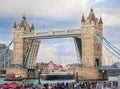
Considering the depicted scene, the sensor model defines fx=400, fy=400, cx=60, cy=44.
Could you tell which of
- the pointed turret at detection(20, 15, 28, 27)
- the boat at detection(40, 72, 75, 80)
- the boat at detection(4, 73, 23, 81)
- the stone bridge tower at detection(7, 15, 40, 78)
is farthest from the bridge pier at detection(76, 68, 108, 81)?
the pointed turret at detection(20, 15, 28, 27)

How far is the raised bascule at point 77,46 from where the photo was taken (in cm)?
9138

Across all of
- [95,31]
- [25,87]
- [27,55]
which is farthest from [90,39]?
[25,87]

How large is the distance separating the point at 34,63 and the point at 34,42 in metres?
5.88

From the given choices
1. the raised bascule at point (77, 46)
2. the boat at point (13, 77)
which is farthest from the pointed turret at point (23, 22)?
the boat at point (13, 77)

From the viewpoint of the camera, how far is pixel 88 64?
91.8 metres

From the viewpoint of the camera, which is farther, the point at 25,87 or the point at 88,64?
the point at 88,64

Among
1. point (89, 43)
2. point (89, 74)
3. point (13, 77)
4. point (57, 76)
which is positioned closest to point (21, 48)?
point (57, 76)

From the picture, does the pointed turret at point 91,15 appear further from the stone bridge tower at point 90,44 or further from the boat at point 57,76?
the boat at point 57,76

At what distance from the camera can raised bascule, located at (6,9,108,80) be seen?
91375 mm

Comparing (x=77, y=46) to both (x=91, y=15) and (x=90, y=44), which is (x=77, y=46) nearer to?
(x=90, y=44)

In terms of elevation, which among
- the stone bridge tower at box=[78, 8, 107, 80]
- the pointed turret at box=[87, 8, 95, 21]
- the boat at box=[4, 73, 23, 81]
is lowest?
the boat at box=[4, 73, 23, 81]

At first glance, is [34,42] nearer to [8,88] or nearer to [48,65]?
[48,65]

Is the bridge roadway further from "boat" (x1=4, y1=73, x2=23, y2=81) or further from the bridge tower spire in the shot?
"boat" (x1=4, y1=73, x2=23, y2=81)

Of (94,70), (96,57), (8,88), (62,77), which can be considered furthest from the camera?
(62,77)
